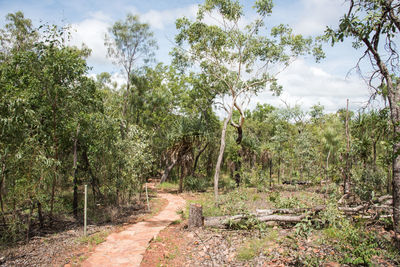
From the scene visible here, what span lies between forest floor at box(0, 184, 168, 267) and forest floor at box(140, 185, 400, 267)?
142cm

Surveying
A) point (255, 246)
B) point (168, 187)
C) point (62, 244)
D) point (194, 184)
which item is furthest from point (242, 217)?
point (168, 187)

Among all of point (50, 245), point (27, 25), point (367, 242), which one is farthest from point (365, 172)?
point (27, 25)

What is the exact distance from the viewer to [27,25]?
55.3 feet

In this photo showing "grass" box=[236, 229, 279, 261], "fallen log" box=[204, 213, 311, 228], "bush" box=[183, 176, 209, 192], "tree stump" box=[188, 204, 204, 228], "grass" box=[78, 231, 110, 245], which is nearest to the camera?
"grass" box=[236, 229, 279, 261]

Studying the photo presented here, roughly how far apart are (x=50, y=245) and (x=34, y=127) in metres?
3.24

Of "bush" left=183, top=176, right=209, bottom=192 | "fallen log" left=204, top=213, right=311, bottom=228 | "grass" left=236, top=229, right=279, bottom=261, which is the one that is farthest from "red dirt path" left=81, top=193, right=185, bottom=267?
"bush" left=183, top=176, right=209, bottom=192

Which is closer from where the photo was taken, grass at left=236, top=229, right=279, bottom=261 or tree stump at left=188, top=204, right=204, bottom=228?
grass at left=236, top=229, right=279, bottom=261

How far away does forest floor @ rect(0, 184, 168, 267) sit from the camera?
531 centimetres

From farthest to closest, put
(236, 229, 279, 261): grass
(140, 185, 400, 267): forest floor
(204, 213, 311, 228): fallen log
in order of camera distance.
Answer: (204, 213, 311, 228): fallen log, (236, 229, 279, 261): grass, (140, 185, 400, 267): forest floor

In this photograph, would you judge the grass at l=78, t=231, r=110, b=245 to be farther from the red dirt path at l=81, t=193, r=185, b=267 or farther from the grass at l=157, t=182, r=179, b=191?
the grass at l=157, t=182, r=179, b=191

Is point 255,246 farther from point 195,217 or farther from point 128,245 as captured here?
point 128,245

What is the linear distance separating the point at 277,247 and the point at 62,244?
4.90 m

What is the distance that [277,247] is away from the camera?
5500 millimetres

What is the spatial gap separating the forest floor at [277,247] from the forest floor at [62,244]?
142 centimetres
